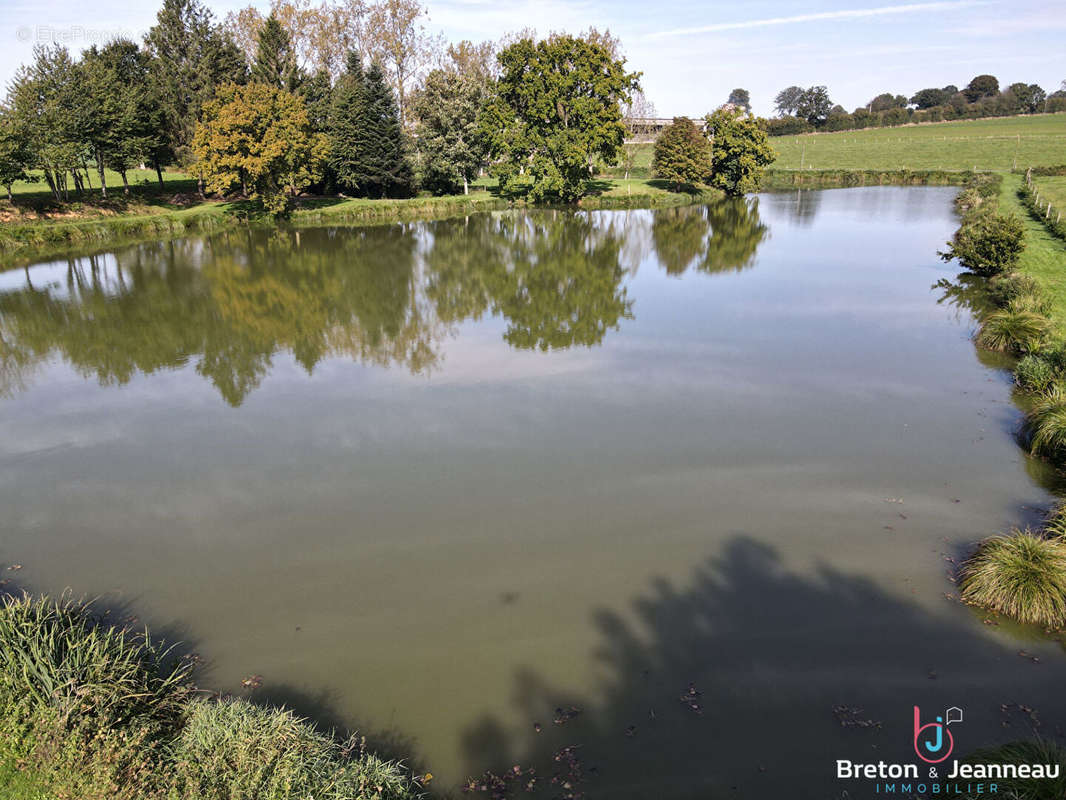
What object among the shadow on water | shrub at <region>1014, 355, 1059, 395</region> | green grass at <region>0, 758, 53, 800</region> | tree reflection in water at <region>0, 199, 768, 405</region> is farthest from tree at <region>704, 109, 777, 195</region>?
green grass at <region>0, 758, 53, 800</region>

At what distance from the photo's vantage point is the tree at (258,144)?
110 feet

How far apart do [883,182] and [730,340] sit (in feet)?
154

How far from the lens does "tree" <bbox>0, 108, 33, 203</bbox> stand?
29.6 m

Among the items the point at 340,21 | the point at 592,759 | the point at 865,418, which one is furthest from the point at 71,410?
the point at 340,21

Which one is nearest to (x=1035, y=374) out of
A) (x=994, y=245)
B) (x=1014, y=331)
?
(x=1014, y=331)

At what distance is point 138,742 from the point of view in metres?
4.56

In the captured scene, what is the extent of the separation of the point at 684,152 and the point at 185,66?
31509 mm

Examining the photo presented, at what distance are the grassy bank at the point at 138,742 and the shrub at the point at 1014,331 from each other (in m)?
14.3

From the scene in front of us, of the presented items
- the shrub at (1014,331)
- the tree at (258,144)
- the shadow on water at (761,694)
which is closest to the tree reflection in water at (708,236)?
the shrub at (1014,331)

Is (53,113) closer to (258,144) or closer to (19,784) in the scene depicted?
(258,144)

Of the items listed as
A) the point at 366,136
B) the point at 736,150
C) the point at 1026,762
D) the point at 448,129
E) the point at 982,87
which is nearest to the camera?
the point at 1026,762

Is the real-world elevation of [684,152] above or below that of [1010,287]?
above

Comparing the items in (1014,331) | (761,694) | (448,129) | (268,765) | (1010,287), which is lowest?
(761,694)

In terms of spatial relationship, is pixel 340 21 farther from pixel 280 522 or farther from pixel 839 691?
pixel 839 691
